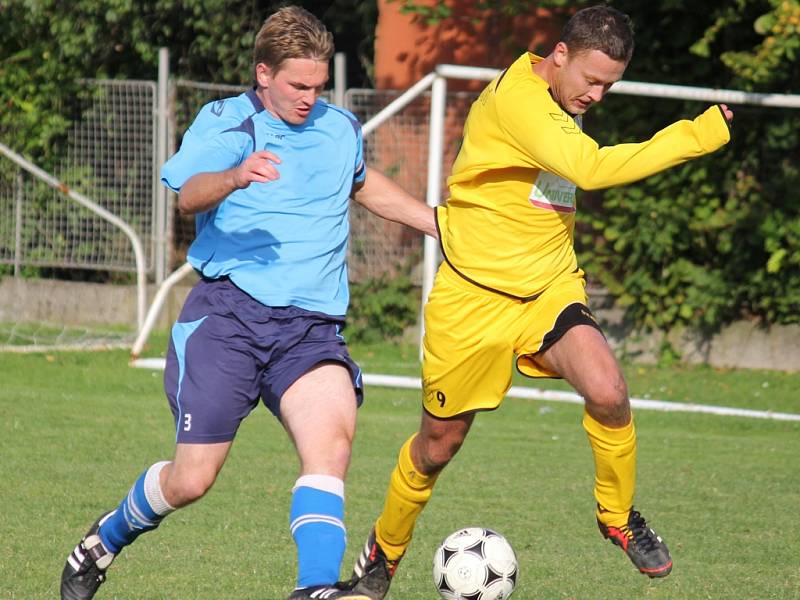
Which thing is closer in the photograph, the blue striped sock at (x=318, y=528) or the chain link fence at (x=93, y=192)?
the blue striped sock at (x=318, y=528)

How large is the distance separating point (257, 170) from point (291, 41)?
616mm

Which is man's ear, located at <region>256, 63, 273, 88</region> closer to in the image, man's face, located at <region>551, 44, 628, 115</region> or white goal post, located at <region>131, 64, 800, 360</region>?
man's face, located at <region>551, 44, 628, 115</region>

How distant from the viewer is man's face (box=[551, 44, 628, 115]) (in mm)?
4977

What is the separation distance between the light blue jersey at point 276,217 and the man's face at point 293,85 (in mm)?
70

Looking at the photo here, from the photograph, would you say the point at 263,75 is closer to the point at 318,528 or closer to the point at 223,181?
the point at 223,181

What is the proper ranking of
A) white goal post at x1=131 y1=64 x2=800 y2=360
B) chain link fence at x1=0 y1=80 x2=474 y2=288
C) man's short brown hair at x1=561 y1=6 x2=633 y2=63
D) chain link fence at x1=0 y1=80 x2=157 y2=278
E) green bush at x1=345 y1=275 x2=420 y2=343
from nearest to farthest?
man's short brown hair at x1=561 y1=6 x2=633 y2=63 → white goal post at x1=131 y1=64 x2=800 y2=360 → green bush at x1=345 y1=275 x2=420 y2=343 → chain link fence at x1=0 y1=80 x2=474 y2=288 → chain link fence at x1=0 y1=80 x2=157 y2=278

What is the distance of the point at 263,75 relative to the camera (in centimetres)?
466

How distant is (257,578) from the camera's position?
543cm

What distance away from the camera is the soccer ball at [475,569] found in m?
5.04

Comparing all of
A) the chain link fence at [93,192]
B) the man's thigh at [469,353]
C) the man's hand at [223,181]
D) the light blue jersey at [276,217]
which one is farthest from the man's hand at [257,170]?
the chain link fence at [93,192]

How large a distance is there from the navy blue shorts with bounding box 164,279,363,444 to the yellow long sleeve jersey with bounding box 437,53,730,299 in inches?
34.9

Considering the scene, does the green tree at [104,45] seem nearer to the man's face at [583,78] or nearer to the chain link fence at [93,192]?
the chain link fence at [93,192]

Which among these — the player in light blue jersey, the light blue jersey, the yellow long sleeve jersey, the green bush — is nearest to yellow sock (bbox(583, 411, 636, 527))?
the yellow long sleeve jersey

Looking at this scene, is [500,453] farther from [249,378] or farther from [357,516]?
[249,378]
